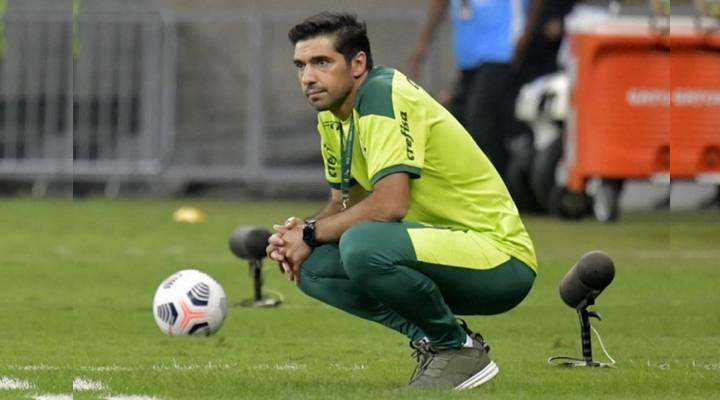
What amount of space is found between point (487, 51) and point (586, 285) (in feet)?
32.9

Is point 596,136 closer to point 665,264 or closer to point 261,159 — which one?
point 665,264

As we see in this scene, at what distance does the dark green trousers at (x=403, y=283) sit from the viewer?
723 centimetres

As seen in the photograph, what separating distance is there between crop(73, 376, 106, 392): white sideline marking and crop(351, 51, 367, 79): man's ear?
1512 mm

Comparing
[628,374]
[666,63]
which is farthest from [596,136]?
[628,374]

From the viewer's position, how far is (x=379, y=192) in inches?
286

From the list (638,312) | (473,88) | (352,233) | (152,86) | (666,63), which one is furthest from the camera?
(152,86)

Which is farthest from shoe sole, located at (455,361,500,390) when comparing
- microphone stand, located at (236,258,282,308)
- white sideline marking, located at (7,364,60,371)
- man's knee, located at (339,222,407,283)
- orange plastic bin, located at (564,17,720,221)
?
orange plastic bin, located at (564,17,720,221)

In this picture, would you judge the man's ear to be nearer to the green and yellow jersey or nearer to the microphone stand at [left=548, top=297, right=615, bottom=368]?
the green and yellow jersey

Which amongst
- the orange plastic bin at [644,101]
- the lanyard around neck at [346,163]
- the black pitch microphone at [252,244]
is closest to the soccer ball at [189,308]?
the black pitch microphone at [252,244]

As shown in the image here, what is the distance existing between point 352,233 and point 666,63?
10.4 m

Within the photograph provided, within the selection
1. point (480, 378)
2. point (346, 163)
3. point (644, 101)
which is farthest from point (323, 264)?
point (644, 101)

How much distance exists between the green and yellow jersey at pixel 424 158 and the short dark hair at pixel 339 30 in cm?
12

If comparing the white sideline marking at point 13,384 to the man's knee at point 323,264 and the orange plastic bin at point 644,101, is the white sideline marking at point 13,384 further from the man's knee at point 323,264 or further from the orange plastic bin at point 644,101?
the orange plastic bin at point 644,101

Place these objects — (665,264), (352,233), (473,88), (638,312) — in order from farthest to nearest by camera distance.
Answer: (473,88)
(665,264)
(638,312)
(352,233)
